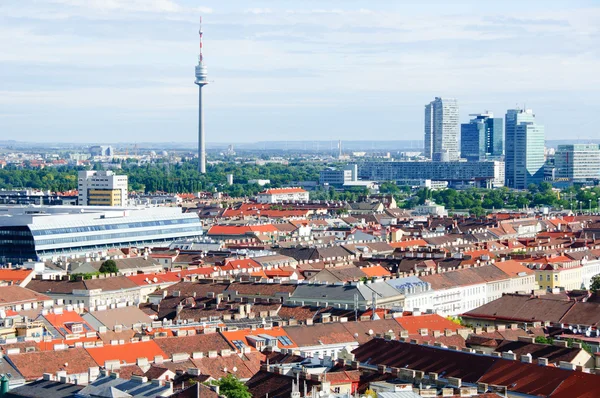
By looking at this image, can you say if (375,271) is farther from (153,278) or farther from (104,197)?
(104,197)

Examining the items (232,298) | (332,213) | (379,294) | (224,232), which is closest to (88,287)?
(232,298)

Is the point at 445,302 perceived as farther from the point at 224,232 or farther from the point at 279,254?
the point at 224,232

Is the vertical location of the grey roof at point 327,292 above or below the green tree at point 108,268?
above

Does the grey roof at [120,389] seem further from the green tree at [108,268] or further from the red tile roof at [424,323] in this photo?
the green tree at [108,268]

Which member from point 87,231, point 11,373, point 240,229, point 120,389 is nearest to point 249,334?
point 11,373

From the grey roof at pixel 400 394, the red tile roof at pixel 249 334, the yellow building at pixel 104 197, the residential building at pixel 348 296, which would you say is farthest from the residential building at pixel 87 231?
the grey roof at pixel 400 394

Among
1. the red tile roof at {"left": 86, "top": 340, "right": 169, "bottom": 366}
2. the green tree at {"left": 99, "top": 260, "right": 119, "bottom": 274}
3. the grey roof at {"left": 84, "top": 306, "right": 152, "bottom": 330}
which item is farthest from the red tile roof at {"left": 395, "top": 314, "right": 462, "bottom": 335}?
the green tree at {"left": 99, "top": 260, "right": 119, "bottom": 274}

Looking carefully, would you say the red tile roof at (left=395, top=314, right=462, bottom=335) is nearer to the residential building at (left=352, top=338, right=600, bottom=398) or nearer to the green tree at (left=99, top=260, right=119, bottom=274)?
the residential building at (left=352, top=338, right=600, bottom=398)
